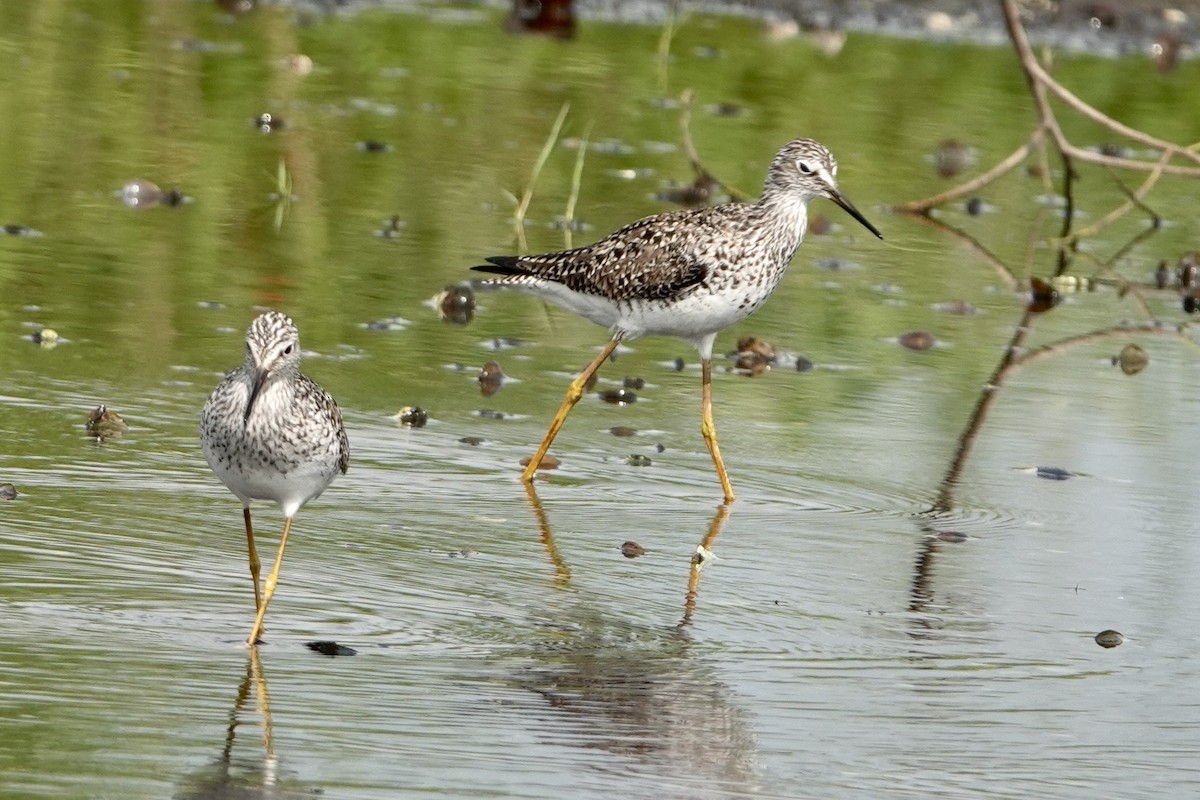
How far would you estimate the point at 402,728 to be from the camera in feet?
19.9

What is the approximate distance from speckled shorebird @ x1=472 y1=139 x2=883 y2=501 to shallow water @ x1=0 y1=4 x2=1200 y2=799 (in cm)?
49

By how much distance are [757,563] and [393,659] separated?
1930 millimetres

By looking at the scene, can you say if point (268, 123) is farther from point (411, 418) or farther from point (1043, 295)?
point (411, 418)

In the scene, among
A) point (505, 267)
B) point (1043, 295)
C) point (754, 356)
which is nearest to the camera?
point (505, 267)

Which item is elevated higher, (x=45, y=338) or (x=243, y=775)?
(x=243, y=775)

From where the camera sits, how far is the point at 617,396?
10.5 meters

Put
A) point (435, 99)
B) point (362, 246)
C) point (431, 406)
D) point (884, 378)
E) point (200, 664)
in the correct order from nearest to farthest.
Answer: point (200, 664)
point (431, 406)
point (884, 378)
point (362, 246)
point (435, 99)

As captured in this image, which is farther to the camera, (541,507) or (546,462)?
(546,462)

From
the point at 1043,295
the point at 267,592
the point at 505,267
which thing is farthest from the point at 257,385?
the point at 1043,295

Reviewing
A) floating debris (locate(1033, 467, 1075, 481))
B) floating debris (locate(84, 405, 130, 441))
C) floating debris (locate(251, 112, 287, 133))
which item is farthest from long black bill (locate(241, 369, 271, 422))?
floating debris (locate(251, 112, 287, 133))

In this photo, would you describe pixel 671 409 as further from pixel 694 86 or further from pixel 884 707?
pixel 694 86

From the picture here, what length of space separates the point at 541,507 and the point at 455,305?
3040 mm

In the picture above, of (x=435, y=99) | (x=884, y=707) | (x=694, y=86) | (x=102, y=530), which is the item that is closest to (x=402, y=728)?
(x=884, y=707)

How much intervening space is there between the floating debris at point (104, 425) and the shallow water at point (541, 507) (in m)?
0.07
